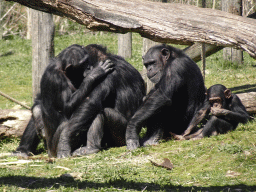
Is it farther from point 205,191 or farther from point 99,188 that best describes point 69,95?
point 205,191

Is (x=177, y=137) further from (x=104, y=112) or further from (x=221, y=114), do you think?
(x=104, y=112)

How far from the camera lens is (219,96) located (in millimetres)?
6027

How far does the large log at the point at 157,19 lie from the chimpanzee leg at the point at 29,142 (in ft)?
11.2

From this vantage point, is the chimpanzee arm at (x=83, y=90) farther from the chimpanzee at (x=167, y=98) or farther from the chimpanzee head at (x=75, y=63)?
the chimpanzee at (x=167, y=98)

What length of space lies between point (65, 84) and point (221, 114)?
254cm

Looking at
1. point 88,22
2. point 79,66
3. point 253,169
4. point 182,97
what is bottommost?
point 253,169

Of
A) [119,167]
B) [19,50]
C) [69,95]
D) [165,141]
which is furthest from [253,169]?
[19,50]

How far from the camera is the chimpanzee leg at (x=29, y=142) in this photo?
21.9 feet

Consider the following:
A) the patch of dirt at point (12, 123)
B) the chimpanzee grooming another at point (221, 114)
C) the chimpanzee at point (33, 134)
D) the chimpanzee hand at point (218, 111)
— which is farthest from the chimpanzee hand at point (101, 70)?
the patch of dirt at point (12, 123)

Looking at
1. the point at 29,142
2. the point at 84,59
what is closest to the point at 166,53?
the point at 84,59

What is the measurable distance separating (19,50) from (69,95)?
36.8 feet

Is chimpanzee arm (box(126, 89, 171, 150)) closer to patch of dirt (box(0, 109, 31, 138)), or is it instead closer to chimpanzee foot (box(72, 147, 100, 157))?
chimpanzee foot (box(72, 147, 100, 157))

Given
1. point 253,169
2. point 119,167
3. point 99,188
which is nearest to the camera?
point 99,188

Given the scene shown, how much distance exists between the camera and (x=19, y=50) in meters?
16.7
